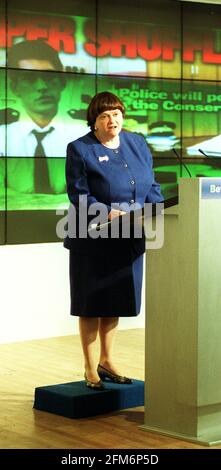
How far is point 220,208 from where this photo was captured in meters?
4.59

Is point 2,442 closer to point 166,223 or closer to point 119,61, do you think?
point 166,223

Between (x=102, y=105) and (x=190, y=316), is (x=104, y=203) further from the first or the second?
(x=190, y=316)

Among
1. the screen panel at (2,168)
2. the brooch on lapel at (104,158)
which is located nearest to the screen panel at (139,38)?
the screen panel at (2,168)

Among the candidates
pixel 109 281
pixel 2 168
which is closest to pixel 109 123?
pixel 109 281

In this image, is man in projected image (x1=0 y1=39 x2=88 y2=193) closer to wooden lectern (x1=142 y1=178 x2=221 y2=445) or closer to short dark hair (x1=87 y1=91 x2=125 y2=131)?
short dark hair (x1=87 y1=91 x2=125 y2=131)

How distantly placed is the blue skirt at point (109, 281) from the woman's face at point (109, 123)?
1.91 feet

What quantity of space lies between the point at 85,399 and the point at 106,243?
811 mm

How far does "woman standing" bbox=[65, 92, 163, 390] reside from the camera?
16.9ft

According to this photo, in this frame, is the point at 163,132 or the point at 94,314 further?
the point at 163,132

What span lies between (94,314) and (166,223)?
0.78 metres

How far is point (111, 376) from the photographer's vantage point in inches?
215

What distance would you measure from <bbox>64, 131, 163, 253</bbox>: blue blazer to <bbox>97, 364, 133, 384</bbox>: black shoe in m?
0.71

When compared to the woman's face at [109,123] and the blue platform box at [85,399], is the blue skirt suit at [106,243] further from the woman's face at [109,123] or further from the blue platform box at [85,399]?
the blue platform box at [85,399]
